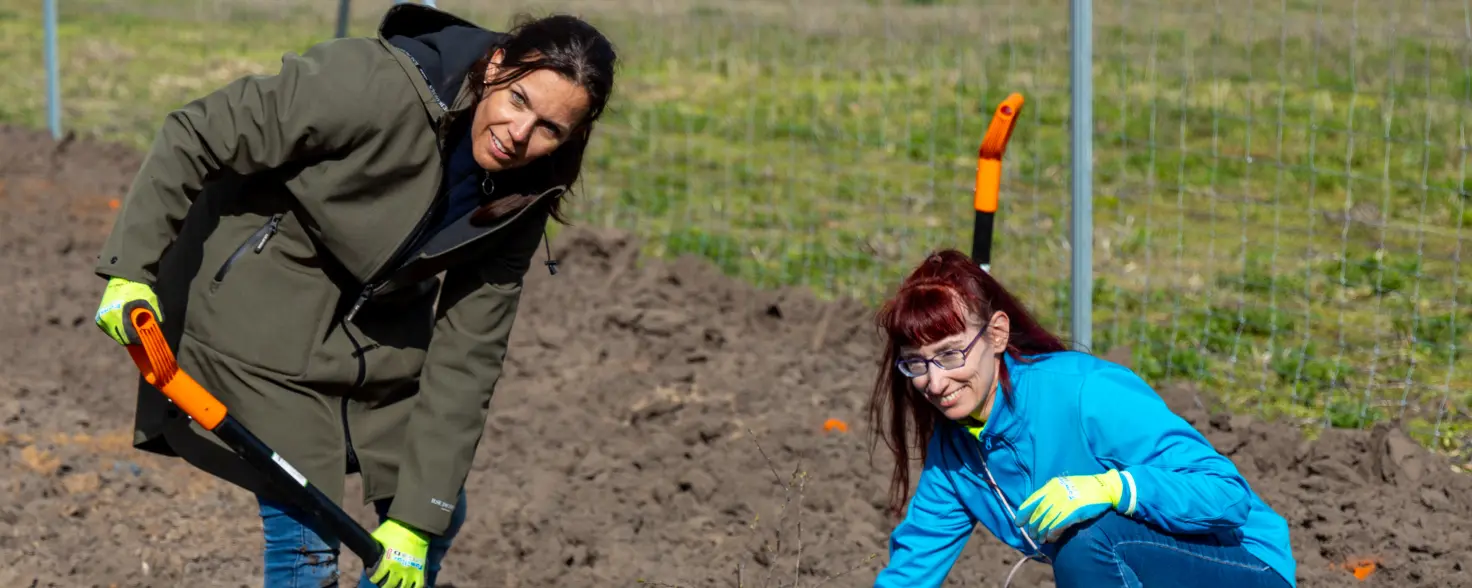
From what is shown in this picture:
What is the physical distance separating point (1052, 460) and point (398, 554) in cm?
123

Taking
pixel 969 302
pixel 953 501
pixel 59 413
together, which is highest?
pixel 969 302

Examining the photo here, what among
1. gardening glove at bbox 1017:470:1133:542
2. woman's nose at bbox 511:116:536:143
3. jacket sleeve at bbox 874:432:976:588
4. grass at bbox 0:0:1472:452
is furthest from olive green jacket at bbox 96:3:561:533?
grass at bbox 0:0:1472:452

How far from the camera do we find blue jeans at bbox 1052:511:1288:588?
8.95 ft

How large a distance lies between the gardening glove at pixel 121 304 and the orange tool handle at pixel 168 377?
21mm

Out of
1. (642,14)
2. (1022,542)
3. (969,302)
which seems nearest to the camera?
(969,302)

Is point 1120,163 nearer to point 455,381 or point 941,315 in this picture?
point 941,315

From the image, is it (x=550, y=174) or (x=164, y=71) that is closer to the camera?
(x=550, y=174)

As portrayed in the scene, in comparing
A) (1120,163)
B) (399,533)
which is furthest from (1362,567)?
(1120,163)

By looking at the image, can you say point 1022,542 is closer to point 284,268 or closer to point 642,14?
point 284,268

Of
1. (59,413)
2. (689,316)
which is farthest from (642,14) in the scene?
(59,413)

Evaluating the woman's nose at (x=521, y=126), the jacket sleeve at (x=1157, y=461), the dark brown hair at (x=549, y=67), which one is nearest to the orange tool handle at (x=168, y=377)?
the dark brown hair at (x=549, y=67)

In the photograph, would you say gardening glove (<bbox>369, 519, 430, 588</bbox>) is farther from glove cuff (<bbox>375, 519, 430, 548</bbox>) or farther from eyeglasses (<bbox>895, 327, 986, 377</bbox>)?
eyeglasses (<bbox>895, 327, 986, 377</bbox>)

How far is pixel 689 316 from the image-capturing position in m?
5.71

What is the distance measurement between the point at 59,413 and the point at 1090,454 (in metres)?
3.52
